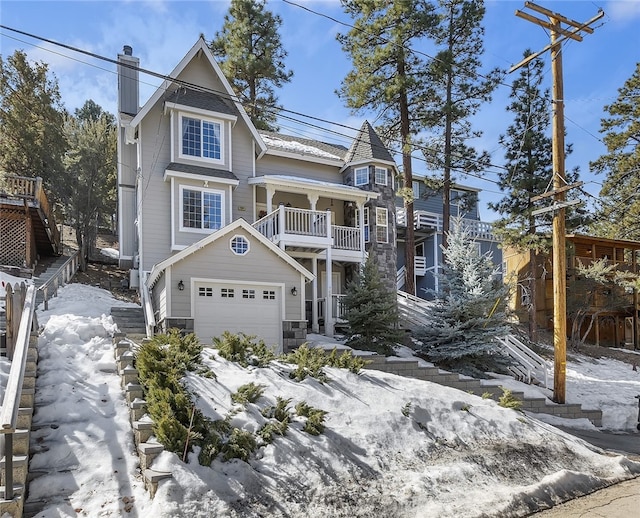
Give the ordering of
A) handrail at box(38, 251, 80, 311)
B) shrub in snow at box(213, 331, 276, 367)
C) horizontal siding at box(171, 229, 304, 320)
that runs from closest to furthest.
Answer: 1. shrub in snow at box(213, 331, 276, 367)
2. horizontal siding at box(171, 229, 304, 320)
3. handrail at box(38, 251, 80, 311)

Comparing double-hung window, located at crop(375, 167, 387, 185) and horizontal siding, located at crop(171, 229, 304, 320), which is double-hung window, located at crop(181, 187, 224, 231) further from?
double-hung window, located at crop(375, 167, 387, 185)

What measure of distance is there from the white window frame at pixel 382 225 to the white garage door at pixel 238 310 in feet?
27.2

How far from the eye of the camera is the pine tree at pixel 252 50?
1030 inches

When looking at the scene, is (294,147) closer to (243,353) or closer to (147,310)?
(147,310)

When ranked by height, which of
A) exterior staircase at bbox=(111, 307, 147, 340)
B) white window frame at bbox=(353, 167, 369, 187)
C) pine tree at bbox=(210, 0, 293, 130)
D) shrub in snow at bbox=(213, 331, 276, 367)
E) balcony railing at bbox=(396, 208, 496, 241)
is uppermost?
pine tree at bbox=(210, 0, 293, 130)

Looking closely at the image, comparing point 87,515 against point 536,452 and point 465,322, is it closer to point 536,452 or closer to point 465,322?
point 536,452

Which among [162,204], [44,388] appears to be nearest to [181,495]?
[44,388]

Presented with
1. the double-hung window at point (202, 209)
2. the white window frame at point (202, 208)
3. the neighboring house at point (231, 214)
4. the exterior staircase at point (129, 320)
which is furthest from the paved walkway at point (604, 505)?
the double-hung window at point (202, 209)

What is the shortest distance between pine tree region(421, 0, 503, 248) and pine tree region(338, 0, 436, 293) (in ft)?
2.27

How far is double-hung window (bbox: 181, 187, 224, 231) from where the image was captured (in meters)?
16.0

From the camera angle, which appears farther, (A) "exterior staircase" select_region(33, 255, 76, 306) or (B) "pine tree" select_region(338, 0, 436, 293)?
(B) "pine tree" select_region(338, 0, 436, 293)

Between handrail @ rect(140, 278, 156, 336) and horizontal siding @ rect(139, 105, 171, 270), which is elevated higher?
horizontal siding @ rect(139, 105, 171, 270)

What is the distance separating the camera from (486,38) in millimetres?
21078

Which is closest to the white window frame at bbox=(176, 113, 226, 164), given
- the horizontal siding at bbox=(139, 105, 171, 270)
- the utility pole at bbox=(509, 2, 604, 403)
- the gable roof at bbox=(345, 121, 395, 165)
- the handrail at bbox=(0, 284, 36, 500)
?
the horizontal siding at bbox=(139, 105, 171, 270)
